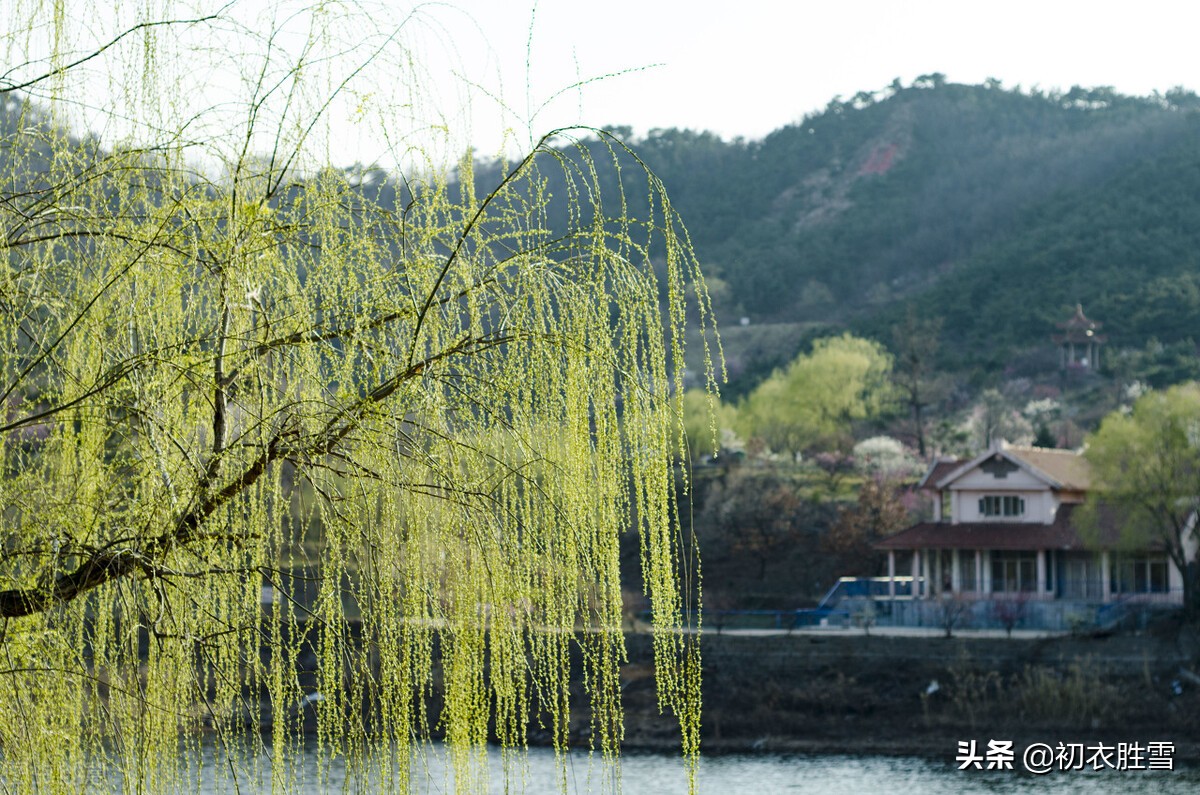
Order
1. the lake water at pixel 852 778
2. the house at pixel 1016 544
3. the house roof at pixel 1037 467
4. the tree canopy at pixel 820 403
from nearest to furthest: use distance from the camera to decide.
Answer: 1. the lake water at pixel 852 778
2. the house at pixel 1016 544
3. the house roof at pixel 1037 467
4. the tree canopy at pixel 820 403

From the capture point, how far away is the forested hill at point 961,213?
5206 centimetres

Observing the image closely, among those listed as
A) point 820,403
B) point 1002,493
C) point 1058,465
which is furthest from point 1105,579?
point 820,403

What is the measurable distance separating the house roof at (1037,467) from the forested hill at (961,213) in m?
17.8

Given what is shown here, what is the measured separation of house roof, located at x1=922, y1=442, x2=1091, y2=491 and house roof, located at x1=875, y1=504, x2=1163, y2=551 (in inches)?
23.7

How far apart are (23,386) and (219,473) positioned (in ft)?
1.84

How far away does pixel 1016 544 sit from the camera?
27703 mm

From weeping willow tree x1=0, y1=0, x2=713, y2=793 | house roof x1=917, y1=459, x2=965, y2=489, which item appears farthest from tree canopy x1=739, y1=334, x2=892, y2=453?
weeping willow tree x1=0, y1=0, x2=713, y2=793

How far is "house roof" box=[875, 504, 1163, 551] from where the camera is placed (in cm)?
2750

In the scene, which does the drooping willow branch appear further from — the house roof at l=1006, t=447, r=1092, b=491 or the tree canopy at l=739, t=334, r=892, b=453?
the tree canopy at l=739, t=334, r=892, b=453

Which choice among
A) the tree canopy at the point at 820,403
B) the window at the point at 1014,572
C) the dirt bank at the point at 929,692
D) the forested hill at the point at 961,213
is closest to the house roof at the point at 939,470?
the window at the point at 1014,572

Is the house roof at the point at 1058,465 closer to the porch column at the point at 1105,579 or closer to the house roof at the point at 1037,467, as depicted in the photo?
the house roof at the point at 1037,467

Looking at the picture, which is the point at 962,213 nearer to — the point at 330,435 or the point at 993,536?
the point at 993,536

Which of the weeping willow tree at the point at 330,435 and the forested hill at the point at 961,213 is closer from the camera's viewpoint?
the weeping willow tree at the point at 330,435

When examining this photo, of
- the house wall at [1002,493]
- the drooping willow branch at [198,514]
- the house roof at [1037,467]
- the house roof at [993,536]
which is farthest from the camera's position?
the house wall at [1002,493]
